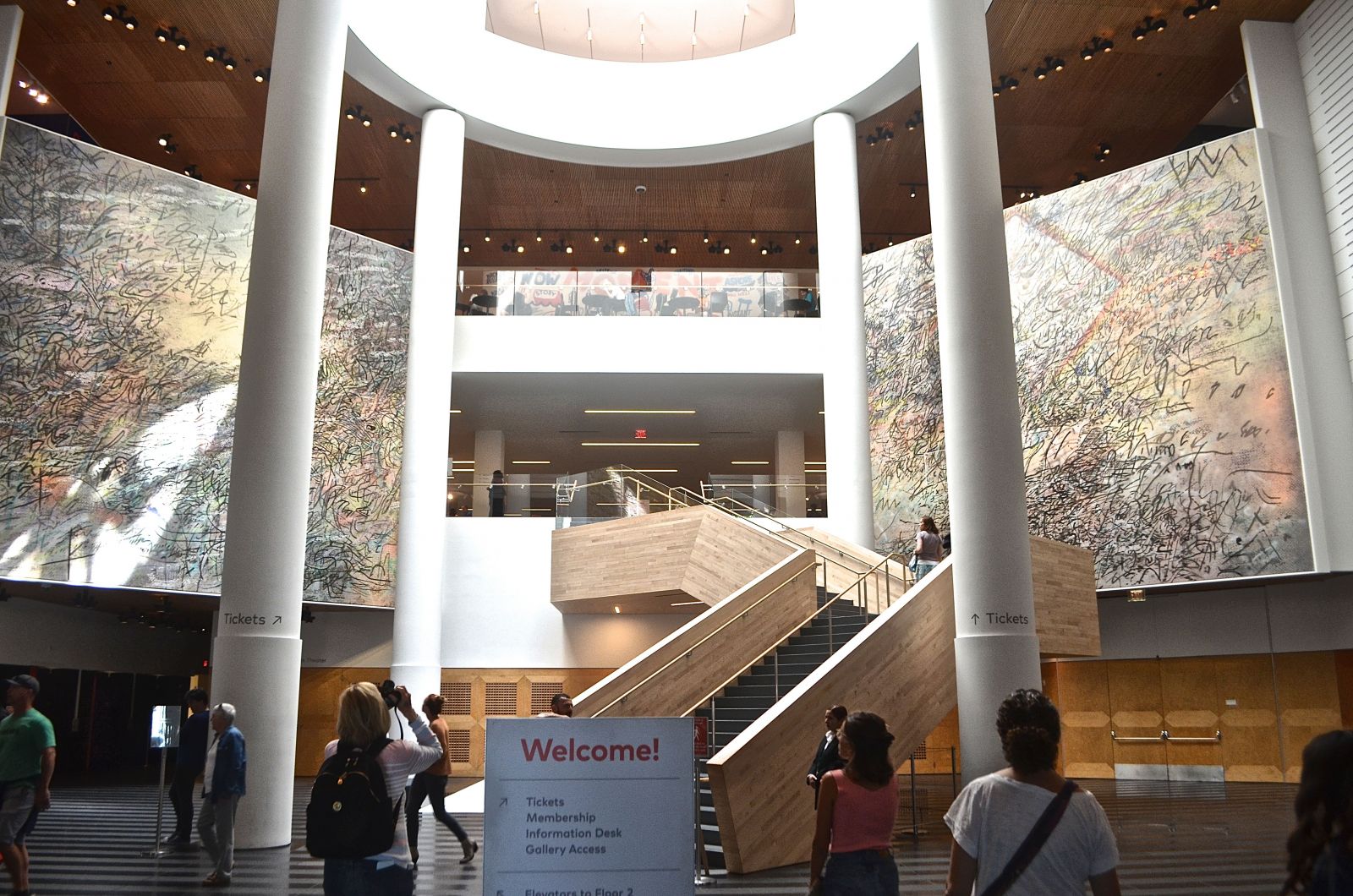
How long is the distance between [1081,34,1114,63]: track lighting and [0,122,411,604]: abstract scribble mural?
49.0ft

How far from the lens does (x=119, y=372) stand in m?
16.6

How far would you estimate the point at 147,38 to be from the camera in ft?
62.0

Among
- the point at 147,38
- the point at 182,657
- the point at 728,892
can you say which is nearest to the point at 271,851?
the point at 728,892

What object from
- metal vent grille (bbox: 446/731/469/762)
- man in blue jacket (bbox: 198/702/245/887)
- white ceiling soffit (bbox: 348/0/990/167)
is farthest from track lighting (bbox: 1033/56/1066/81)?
man in blue jacket (bbox: 198/702/245/887)

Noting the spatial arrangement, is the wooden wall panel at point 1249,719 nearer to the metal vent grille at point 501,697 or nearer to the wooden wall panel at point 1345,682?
the wooden wall panel at point 1345,682

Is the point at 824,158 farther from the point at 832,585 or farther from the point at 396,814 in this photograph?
the point at 396,814

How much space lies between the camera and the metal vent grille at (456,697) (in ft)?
66.1

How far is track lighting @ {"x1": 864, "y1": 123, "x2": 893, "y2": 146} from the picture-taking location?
22.4 meters

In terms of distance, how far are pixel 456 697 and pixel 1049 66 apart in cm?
1618

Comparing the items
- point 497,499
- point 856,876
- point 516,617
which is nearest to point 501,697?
point 516,617

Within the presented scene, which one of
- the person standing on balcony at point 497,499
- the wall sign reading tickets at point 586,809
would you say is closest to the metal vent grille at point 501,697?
the person standing on balcony at point 497,499

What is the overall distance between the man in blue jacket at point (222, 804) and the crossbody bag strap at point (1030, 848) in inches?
282

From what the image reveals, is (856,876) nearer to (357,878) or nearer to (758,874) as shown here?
(357,878)

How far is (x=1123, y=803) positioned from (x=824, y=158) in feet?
42.7
